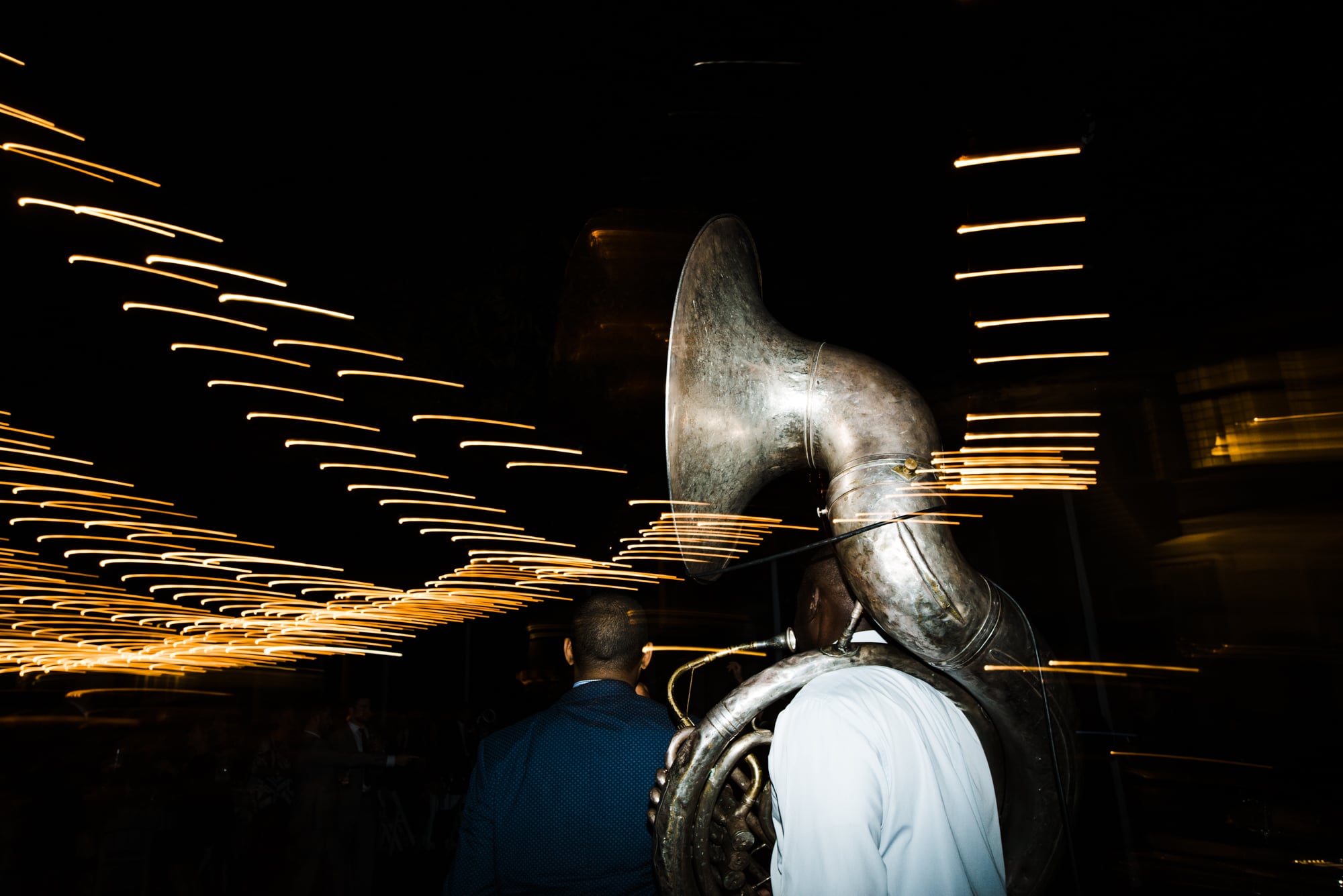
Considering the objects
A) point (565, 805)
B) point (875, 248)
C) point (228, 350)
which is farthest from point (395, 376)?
point (565, 805)

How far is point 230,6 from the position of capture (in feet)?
11.4

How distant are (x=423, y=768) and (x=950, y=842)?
9.00m

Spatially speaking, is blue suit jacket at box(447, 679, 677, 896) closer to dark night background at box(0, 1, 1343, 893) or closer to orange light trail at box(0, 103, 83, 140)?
dark night background at box(0, 1, 1343, 893)

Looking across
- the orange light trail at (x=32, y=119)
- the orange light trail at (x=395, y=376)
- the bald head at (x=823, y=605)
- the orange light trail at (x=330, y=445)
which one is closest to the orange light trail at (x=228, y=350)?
the orange light trail at (x=395, y=376)

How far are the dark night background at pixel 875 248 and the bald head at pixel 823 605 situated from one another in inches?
24.9

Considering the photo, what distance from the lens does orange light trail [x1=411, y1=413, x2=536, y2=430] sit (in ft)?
17.0

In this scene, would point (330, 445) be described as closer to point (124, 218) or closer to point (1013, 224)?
point (124, 218)

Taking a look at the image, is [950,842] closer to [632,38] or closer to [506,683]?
[632,38]

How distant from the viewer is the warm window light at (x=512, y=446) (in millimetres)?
6200

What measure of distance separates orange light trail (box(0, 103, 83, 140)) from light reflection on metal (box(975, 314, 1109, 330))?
4403 millimetres

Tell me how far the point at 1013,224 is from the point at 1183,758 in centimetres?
301

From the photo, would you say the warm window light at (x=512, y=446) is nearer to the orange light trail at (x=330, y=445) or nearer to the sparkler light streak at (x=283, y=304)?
the orange light trail at (x=330, y=445)

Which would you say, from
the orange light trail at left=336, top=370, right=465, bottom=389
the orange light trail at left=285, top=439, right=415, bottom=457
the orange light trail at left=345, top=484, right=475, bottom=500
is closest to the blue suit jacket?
the orange light trail at left=336, top=370, right=465, bottom=389

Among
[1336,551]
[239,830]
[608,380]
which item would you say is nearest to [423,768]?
[239,830]
